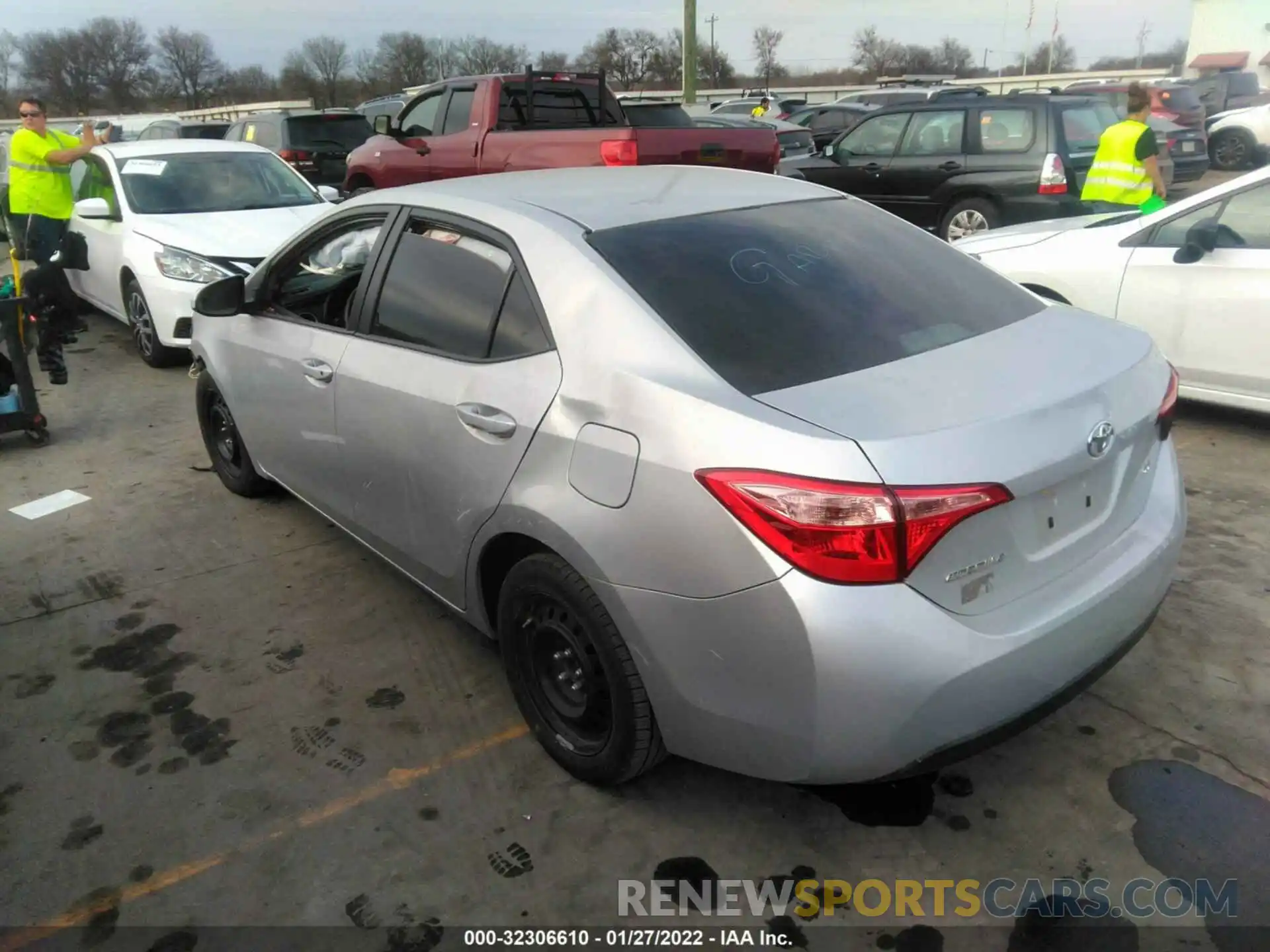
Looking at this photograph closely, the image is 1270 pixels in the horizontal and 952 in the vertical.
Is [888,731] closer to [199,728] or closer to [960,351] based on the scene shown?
A: [960,351]

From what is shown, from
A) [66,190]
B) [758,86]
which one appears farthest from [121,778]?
[758,86]

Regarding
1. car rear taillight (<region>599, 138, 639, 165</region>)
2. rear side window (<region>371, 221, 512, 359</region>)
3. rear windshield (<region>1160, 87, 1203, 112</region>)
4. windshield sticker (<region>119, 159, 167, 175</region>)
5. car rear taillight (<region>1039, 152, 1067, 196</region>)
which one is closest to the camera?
rear side window (<region>371, 221, 512, 359</region>)

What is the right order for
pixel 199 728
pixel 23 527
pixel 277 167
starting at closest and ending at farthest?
pixel 199 728, pixel 23 527, pixel 277 167

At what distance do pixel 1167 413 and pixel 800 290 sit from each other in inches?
41.9

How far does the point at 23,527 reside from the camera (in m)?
4.82

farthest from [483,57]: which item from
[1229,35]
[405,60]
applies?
[1229,35]

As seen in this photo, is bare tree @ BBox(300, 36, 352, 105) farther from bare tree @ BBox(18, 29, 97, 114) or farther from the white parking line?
the white parking line

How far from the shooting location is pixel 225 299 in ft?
13.4

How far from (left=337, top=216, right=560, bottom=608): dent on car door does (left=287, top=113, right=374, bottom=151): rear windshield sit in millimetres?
12643

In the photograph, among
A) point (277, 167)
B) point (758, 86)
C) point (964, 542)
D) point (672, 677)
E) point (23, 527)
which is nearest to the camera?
point (964, 542)

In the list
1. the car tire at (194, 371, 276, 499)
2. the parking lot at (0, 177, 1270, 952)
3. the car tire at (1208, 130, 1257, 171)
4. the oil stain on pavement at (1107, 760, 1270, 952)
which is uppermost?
the car tire at (194, 371, 276, 499)

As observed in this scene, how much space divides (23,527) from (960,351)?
4483 millimetres

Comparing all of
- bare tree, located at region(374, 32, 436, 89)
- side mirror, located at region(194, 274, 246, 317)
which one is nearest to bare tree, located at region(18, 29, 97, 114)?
bare tree, located at region(374, 32, 436, 89)

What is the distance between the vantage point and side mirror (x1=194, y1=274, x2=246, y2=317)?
161 inches
